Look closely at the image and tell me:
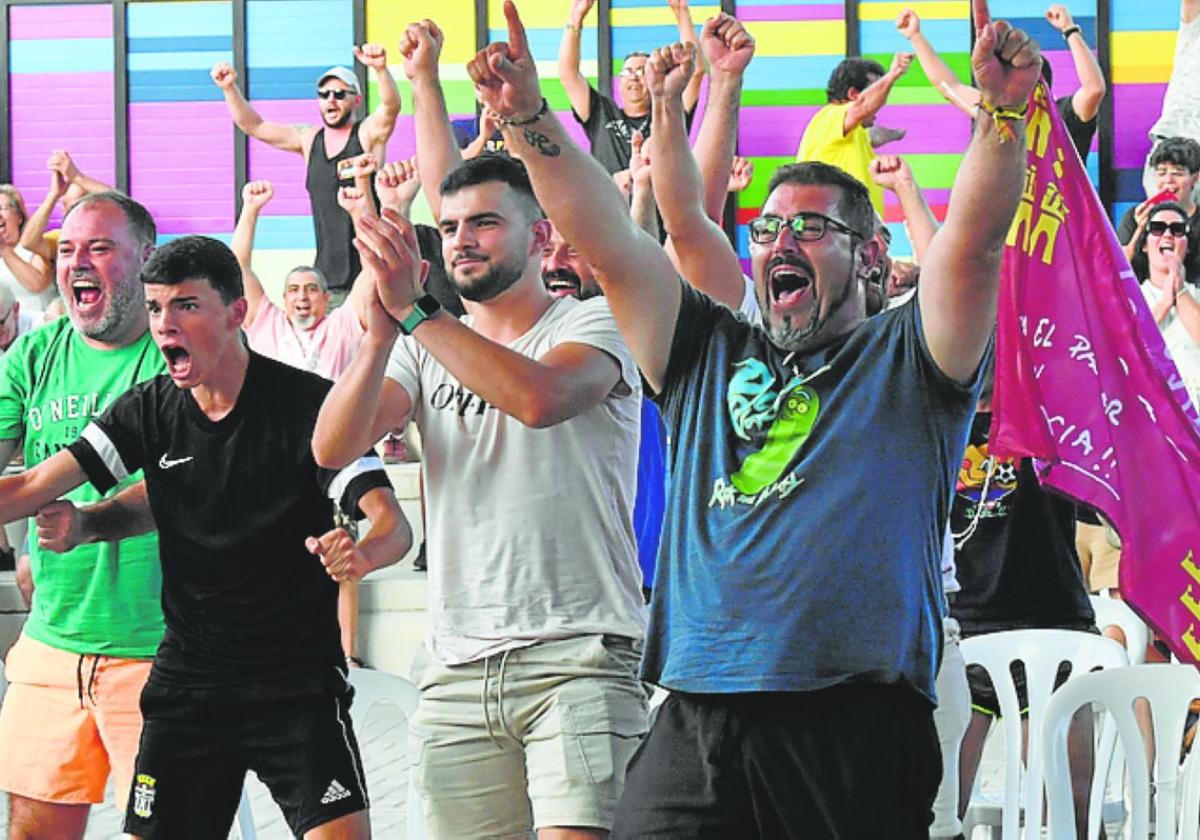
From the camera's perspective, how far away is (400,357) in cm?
488

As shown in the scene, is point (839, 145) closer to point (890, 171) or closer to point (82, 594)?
point (890, 171)

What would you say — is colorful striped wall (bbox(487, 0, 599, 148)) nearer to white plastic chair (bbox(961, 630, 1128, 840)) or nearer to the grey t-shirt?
white plastic chair (bbox(961, 630, 1128, 840))

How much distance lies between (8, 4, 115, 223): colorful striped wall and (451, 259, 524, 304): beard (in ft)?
34.4

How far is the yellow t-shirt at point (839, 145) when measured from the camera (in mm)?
11047

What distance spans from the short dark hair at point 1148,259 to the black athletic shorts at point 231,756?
6380mm

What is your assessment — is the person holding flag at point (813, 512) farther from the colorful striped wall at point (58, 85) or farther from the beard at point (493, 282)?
the colorful striped wall at point (58, 85)

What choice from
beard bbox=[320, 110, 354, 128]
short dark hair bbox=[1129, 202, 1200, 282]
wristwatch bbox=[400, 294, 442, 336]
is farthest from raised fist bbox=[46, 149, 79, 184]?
wristwatch bbox=[400, 294, 442, 336]

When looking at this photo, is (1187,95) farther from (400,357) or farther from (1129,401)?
(400,357)

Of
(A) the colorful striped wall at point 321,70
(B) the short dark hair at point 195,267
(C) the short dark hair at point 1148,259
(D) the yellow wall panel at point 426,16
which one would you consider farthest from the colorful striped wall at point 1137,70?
(B) the short dark hair at point 195,267

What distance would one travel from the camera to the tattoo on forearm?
4.00 meters

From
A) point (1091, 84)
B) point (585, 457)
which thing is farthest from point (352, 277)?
point (585, 457)

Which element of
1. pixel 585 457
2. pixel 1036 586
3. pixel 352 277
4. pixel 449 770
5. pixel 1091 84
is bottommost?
pixel 449 770

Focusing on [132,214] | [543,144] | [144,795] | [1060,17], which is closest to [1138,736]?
[543,144]

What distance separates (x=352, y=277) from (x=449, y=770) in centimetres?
802
